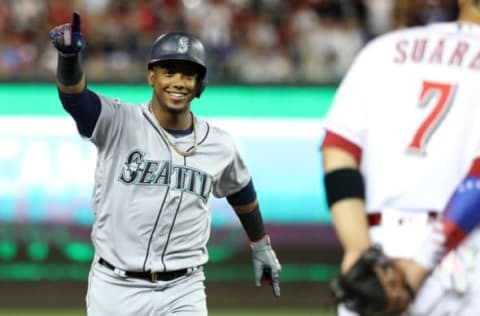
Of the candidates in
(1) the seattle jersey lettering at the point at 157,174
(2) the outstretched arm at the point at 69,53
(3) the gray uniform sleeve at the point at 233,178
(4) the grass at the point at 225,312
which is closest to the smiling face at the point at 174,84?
(1) the seattle jersey lettering at the point at 157,174

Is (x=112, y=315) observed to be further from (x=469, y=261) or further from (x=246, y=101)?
(x=246, y=101)

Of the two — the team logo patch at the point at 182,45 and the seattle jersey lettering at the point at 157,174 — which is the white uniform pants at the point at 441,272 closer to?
the seattle jersey lettering at the point at 157,174

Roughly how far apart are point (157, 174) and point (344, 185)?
6.73 ft

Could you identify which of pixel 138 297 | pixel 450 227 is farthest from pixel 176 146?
pixel 450 227

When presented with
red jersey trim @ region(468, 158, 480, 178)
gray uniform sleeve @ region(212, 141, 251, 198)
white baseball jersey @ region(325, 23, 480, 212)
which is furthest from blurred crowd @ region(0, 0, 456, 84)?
red jersey trim @ region(468, 158, 480, 178)

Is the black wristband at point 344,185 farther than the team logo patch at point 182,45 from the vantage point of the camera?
No

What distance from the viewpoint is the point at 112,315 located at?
5.52m

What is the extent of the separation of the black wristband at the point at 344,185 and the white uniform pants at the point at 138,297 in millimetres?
2081

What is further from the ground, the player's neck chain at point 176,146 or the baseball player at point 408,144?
the baseball player at point 408,144

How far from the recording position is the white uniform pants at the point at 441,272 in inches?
141

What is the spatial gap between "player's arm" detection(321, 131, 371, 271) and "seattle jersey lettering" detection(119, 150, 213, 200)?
1931 millimetres

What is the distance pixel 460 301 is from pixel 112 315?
2295mm

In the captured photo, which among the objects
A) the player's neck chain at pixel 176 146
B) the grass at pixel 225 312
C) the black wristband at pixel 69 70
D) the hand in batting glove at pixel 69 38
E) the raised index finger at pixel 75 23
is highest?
the raised index finger at pixel 75 23

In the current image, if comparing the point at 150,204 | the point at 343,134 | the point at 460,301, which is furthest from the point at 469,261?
the point at 150,204
